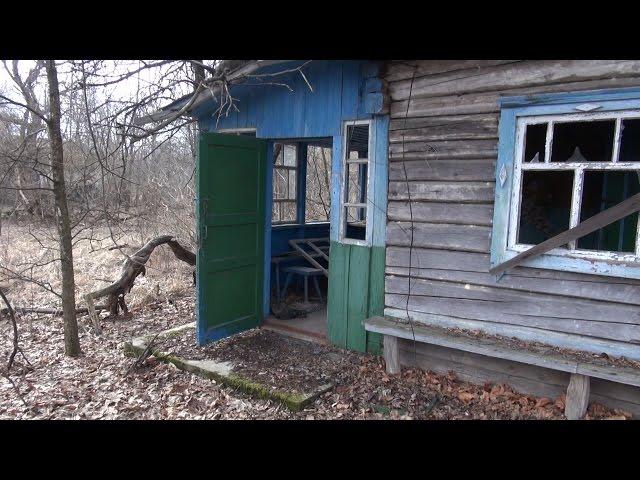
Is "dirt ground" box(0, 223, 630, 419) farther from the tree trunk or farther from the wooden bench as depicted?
the tree trunk

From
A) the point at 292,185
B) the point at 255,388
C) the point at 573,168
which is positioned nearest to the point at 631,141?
the point at 573,168

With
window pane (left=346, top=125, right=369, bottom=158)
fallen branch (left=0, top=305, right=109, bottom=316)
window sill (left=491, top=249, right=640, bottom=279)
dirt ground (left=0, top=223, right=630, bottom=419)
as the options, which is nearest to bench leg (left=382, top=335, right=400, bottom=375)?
dirt ground (left=0, top=223, right=630, bottom=419)

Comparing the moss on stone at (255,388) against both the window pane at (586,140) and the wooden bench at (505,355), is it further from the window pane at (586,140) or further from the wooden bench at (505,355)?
the window pane at (586,140)

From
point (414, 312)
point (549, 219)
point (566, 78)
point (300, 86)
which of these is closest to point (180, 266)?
point (300, 86)

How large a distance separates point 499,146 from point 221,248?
127 inches

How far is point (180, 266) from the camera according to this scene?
1023 cm

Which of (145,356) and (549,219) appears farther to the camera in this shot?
(549,219)

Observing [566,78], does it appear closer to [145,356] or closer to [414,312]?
[414,312]

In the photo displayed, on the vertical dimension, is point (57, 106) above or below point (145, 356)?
above

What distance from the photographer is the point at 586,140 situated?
20.9 feet

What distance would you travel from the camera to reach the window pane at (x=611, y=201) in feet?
19.7

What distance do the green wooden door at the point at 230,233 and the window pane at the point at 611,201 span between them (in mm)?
4273

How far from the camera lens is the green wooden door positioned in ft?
17.2

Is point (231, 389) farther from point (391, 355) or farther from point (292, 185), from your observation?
point (292, 185)
